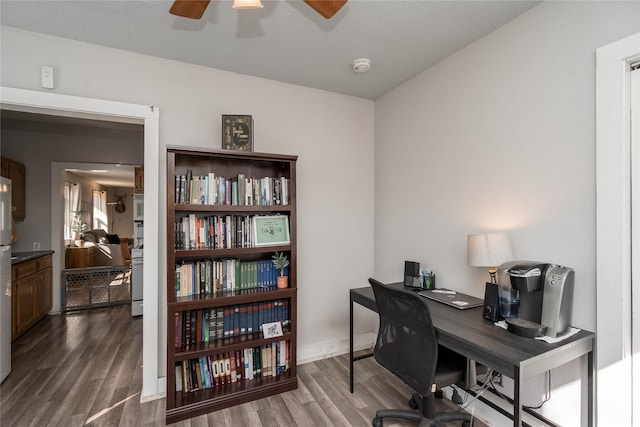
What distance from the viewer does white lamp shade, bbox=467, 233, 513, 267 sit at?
1.73 metres

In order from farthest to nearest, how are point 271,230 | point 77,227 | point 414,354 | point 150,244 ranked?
1. point 77,227
2. point 271,230
3. point 150,244
4. point 414,354

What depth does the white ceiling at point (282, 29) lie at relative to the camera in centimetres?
171

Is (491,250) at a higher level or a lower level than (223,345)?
higher

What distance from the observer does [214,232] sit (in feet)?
7.37

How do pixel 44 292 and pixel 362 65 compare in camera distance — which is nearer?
pixel 362 65

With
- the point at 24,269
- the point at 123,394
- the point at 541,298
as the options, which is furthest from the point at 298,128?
the point at 24,269

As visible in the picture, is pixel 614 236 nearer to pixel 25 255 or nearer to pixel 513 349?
pixel 513 349

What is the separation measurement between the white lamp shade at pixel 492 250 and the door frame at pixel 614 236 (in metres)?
0.40

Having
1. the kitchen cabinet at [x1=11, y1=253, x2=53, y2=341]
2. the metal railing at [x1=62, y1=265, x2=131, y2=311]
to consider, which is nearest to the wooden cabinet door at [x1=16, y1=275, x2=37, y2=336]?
the kitchen cabinet at [x1=11, y1=253, x2=53, y2=341]

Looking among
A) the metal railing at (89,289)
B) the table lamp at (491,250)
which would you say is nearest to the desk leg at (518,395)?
the table lamp at (491,250)

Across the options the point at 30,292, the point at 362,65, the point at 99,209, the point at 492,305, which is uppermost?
the point at 362,65

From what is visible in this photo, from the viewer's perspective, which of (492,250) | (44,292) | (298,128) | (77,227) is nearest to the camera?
(492,250)

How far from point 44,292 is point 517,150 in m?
5.34

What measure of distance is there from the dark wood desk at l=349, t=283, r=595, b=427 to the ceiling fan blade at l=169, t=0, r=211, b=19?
6.18ft
